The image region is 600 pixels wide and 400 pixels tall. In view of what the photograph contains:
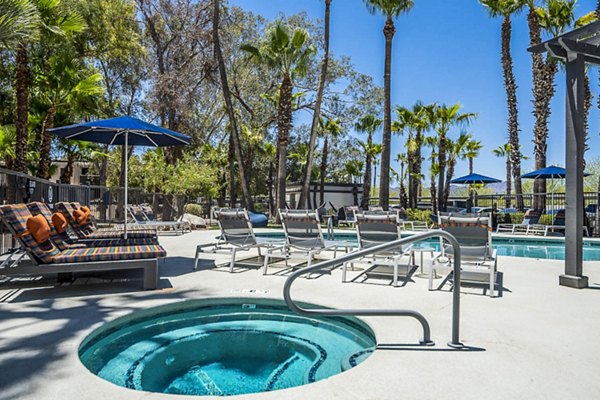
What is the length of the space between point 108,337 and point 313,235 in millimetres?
3500

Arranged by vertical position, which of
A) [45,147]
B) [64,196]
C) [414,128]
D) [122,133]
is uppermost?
[414,128]

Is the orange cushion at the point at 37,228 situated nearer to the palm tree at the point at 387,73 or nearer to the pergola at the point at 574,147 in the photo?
the pergola at the point at 574,147

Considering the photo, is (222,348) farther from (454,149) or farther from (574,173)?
(454,149)

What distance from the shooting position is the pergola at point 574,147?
17.1ft

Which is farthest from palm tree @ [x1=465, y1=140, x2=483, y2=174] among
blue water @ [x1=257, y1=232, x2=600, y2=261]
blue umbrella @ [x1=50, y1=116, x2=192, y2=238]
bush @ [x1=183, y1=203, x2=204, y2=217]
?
blue umbrella @ [x1=50, y1=116, x2=192, y2=238]

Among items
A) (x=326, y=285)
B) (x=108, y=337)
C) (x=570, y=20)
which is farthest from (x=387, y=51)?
(x=108, y=337)

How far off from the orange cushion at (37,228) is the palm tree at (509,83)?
1817cm

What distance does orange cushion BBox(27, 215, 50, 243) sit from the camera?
4.33m

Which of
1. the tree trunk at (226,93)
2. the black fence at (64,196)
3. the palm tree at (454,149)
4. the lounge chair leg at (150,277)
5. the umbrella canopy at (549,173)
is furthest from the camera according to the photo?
the palm tree at (454,149)

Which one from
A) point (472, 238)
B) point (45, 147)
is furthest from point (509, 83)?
point (45, 147)

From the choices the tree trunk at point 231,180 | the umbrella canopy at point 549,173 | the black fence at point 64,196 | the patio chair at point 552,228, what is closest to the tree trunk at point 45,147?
the black fence at point 64,196

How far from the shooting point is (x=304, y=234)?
6.49 meters

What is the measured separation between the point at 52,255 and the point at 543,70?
18492 millimetres

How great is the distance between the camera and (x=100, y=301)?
436 cm
